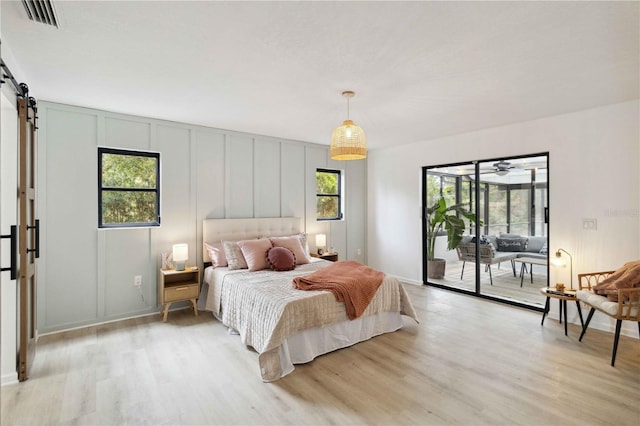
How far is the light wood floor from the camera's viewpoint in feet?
7.22

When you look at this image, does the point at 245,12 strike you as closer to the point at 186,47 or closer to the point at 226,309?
the point at 186,47

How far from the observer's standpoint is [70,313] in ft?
12.3

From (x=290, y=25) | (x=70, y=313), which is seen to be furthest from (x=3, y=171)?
(x=290, y=25)

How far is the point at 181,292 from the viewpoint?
13.3ft

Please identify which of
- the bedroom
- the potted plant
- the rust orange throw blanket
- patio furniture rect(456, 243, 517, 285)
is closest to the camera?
the rust orange throw blanket

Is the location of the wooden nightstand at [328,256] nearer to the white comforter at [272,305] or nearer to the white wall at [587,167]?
the white comforter at [272,305]

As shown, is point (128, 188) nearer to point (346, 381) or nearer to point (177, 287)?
point (177, 287)

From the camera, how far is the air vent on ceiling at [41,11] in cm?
187

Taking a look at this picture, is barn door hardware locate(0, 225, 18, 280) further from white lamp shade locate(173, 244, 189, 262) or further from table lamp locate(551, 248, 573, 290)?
table lamp locate(551, 248, 573, 290)

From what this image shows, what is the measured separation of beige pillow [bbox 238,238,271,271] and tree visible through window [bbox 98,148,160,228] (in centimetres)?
120

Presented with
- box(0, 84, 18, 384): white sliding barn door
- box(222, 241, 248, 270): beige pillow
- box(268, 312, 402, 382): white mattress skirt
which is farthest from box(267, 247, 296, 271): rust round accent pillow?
box(0, 84, 18, 384): white sliding barn door

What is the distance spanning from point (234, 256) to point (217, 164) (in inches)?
55.6

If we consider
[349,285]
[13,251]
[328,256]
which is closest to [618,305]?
[349,285]

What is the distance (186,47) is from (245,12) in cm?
66
